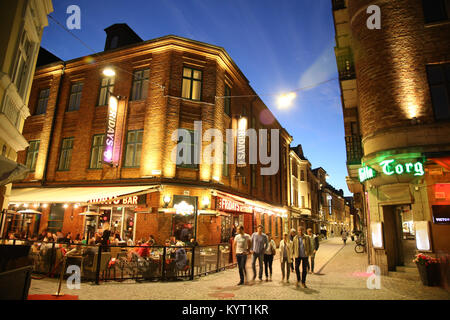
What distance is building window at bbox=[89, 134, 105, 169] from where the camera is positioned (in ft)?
52.8

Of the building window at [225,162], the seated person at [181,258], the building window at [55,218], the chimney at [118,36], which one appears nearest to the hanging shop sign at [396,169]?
the seated person at [181,258]

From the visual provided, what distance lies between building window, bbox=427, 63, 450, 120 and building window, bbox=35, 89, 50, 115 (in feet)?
71.3

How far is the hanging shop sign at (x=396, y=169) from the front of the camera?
9.48m

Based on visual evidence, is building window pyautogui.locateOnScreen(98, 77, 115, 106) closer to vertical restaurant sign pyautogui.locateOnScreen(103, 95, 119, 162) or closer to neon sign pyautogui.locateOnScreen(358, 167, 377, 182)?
vertical restaurant sign pyautogui.locateOnScreen(103, 95, 119, 162)

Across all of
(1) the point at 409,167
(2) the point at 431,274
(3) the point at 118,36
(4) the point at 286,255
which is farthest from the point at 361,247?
(3) the point at 118,36

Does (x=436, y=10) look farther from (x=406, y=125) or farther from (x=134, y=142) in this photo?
(x=134, y=142)

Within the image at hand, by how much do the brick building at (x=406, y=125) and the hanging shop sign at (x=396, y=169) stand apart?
2cm

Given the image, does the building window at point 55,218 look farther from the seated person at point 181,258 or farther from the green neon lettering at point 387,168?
the green neon lettering at point 387,168

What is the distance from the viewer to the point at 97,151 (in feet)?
53.5

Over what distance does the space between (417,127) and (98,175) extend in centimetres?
1522

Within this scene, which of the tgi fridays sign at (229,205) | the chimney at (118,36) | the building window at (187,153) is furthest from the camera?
the chimney at (118,36)

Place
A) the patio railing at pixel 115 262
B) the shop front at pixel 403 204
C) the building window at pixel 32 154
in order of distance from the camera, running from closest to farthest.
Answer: the patio railing at pixel 115 262 → the shop front at pixel 403 204 → the building window at pixel 32 154

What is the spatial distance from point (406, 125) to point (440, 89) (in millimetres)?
1769

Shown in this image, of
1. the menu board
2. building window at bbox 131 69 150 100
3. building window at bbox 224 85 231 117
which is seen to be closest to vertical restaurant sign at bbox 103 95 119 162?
building window at bbox 131 69 150 100
